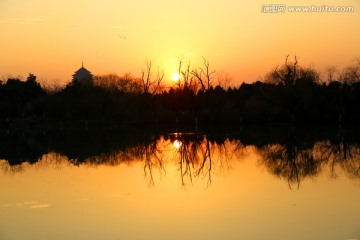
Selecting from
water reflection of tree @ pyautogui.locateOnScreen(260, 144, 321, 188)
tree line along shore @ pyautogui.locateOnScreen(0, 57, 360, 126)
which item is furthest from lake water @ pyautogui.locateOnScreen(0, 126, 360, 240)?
tree line along shore @ pyautogui.locateOnScreen(0, 57, 360, 126)

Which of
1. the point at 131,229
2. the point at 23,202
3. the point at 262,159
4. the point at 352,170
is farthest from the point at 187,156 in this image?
the point at 131,229

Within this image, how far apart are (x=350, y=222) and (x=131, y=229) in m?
3.76

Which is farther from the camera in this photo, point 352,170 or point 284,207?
point 352,170

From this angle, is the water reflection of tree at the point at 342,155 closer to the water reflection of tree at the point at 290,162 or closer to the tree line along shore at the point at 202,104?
the water reflection of tree at the point at 290,162

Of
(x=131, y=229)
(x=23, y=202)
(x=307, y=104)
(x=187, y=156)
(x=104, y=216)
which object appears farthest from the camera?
(x=307, y=104)

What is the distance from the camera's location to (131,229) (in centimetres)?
870

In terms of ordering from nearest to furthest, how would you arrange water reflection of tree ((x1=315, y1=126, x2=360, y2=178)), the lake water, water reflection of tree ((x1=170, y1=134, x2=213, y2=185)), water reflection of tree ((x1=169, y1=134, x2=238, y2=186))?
the lake water
water reflection of tree ((x1=315, y1=126, x2=360, y2=178))
water reflection of tree ((x1=169, y1=134, x2=238, y2=186))
water reflection of tree ((x1=170, y1=134, x2=213, y2=185))

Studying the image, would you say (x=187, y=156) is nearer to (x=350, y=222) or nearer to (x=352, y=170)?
(x=352, y=170)

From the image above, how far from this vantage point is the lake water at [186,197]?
28.0 ft

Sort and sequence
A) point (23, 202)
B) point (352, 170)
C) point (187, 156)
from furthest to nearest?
1. point (187, 156)
2. point (352, 170)
3. point (23, 202)

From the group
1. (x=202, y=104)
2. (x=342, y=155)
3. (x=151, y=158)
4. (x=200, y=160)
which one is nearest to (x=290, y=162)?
(x=342, y=155)

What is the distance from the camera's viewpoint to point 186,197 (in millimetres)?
11539

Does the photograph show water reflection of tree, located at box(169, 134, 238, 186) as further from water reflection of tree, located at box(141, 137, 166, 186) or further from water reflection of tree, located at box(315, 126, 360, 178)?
water reflection of tree, located at box(315, 126, 360, 178)

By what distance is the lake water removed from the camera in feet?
28.0
